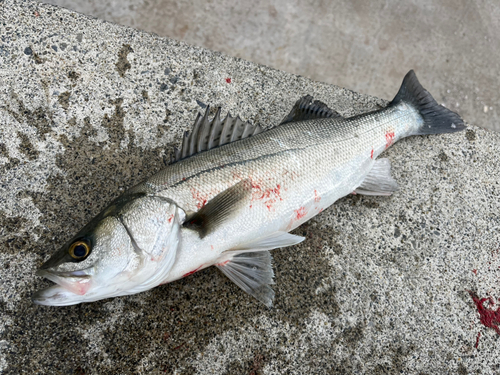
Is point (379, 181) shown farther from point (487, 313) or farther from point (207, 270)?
point (207, 270)

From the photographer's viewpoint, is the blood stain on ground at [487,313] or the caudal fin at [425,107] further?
the caudal fin at [425,107]

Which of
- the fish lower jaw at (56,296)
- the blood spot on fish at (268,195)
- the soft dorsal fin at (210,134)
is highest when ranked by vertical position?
the soft dorsal fin at (210,134)

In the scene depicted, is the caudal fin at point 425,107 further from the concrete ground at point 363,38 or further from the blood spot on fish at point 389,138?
the concrete ground at point 363,38

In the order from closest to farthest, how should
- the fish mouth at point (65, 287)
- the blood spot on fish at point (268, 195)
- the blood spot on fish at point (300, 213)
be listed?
the fish mouth at point (65, 287)
the blood spot on fish at point (268, 195)
the blood spot on fish at point (300, 213)

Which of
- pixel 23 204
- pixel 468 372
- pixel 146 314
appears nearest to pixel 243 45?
pixel 23 204

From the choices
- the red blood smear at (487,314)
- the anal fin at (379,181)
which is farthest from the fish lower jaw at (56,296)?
the red blood smear at (487,314)

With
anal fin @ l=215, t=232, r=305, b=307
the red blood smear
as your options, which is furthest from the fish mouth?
the red blood smear

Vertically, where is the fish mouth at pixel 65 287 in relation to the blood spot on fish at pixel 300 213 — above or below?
below
